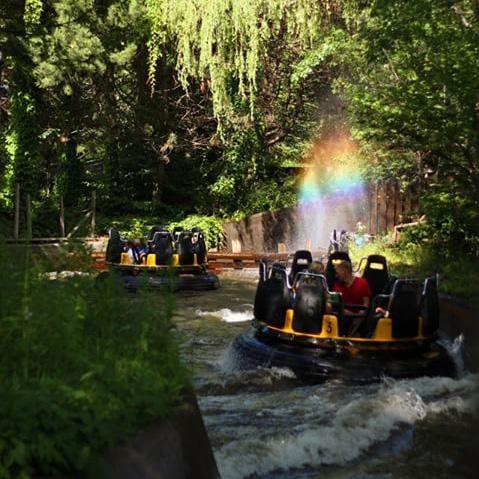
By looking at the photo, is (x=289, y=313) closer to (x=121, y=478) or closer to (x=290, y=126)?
(x=121, y=478)

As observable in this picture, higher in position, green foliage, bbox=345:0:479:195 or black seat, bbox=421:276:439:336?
green foliage, bbox=345:0:479:195

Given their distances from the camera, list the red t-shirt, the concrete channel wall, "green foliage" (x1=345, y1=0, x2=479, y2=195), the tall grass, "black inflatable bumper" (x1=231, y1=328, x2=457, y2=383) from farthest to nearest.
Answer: the concrete channel wall
"green foliage" (x1=345, y1=0, x2=479, y2=195)
the red t-shirt
"black inflatable bumper" (x1=231, y1=328, x2=457, y2=383)
the tall grass

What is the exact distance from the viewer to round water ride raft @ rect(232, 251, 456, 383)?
823cm

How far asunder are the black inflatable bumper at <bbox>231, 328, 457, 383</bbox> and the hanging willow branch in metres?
15.4

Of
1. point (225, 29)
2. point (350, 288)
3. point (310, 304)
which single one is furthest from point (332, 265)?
point (225, 29)

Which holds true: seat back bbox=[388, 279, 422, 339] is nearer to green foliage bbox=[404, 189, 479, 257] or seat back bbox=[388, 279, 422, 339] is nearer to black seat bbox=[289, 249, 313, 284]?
black seat bbox=[289, 249, 313, 284]

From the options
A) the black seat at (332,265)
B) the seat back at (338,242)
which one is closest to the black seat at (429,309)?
the black seat at (332,265)

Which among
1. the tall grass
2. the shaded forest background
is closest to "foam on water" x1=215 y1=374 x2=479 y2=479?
the tall grass

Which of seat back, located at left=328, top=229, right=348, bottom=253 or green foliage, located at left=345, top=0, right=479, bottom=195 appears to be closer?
green foliage, located at left=345, top=0, right=479, bottom=195

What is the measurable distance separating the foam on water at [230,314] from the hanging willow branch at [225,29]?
10.5 metres

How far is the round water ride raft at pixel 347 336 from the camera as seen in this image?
823 cm

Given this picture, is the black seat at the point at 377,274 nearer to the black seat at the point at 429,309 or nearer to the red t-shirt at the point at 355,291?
the red t-shirt at the point at 355,291

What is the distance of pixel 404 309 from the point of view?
8625 millimetres

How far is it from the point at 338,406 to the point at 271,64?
71.4 ft
